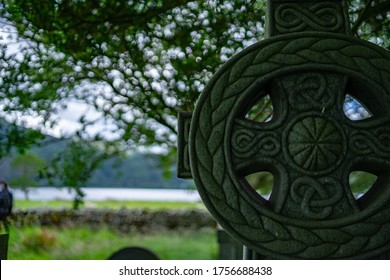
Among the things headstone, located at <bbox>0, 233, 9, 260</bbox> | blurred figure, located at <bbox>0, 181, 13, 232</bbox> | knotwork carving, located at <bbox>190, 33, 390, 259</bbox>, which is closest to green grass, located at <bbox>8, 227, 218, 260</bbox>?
blurred figure, located at <bbox>0, 181, 13, 232</bbox>

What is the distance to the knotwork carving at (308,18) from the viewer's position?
3314 millimetres

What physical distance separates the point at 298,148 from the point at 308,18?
2.67ft

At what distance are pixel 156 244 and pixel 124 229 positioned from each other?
80cm

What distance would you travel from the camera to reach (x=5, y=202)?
Answer: 4.67 m

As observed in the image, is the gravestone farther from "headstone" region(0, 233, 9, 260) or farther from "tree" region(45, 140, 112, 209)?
"tree" region(45, 140, 112, 209)

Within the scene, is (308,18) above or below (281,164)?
above

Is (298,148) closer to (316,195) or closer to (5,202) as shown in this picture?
(316,195)

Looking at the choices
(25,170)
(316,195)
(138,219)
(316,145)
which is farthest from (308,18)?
(138,219)

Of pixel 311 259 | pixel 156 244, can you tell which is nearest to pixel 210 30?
pixel 311 259

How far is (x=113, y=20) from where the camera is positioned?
447cm

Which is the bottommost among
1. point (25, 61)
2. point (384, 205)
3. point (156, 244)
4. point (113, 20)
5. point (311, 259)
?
point (156, 244)

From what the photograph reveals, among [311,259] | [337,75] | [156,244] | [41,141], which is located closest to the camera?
[311,259]

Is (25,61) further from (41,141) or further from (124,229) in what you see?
(124,229)

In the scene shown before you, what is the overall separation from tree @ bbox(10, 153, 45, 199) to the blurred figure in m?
1.72
